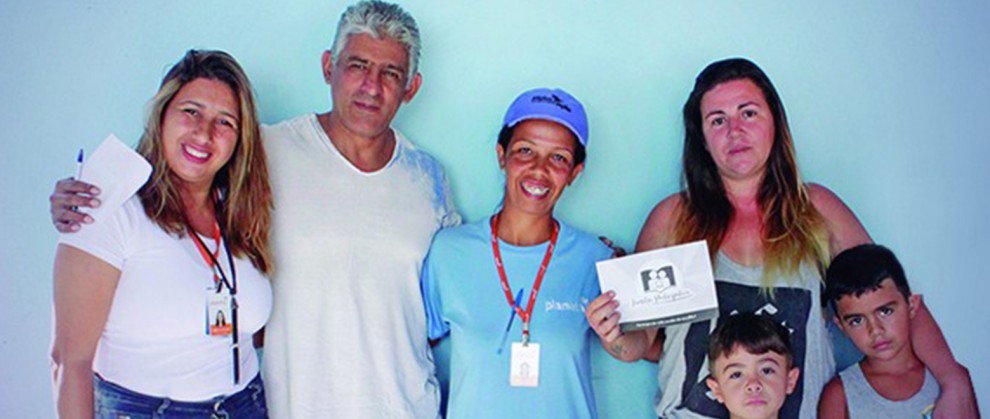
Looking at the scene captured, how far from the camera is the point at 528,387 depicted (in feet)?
A: 7.01

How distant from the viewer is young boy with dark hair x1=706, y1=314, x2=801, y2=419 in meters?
2.12

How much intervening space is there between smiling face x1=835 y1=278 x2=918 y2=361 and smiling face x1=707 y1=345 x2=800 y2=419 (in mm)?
289

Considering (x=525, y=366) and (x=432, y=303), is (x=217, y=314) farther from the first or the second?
(x=525, y=366)

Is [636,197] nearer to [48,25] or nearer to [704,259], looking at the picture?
[704,259]

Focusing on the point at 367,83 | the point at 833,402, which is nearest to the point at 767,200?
the point at 833,402

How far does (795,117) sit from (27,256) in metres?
2.82

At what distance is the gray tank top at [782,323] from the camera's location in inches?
86.5

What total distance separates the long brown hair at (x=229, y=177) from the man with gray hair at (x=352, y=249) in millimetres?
109

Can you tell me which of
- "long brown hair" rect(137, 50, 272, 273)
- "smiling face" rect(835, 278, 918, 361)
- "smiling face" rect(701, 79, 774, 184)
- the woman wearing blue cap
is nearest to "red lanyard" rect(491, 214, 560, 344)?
the woman wearing blue cap

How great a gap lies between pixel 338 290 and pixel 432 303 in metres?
0.31

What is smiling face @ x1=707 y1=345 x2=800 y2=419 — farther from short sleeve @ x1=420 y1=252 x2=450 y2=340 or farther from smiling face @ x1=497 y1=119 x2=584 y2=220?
short sleeve @ x1=420 y1=252 x2=450 y2=340

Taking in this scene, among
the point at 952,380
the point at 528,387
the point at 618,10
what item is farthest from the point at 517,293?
the point at 952,380

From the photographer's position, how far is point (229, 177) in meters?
2.13

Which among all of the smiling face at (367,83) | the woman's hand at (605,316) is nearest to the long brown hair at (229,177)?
the smiling face at (367,83)
